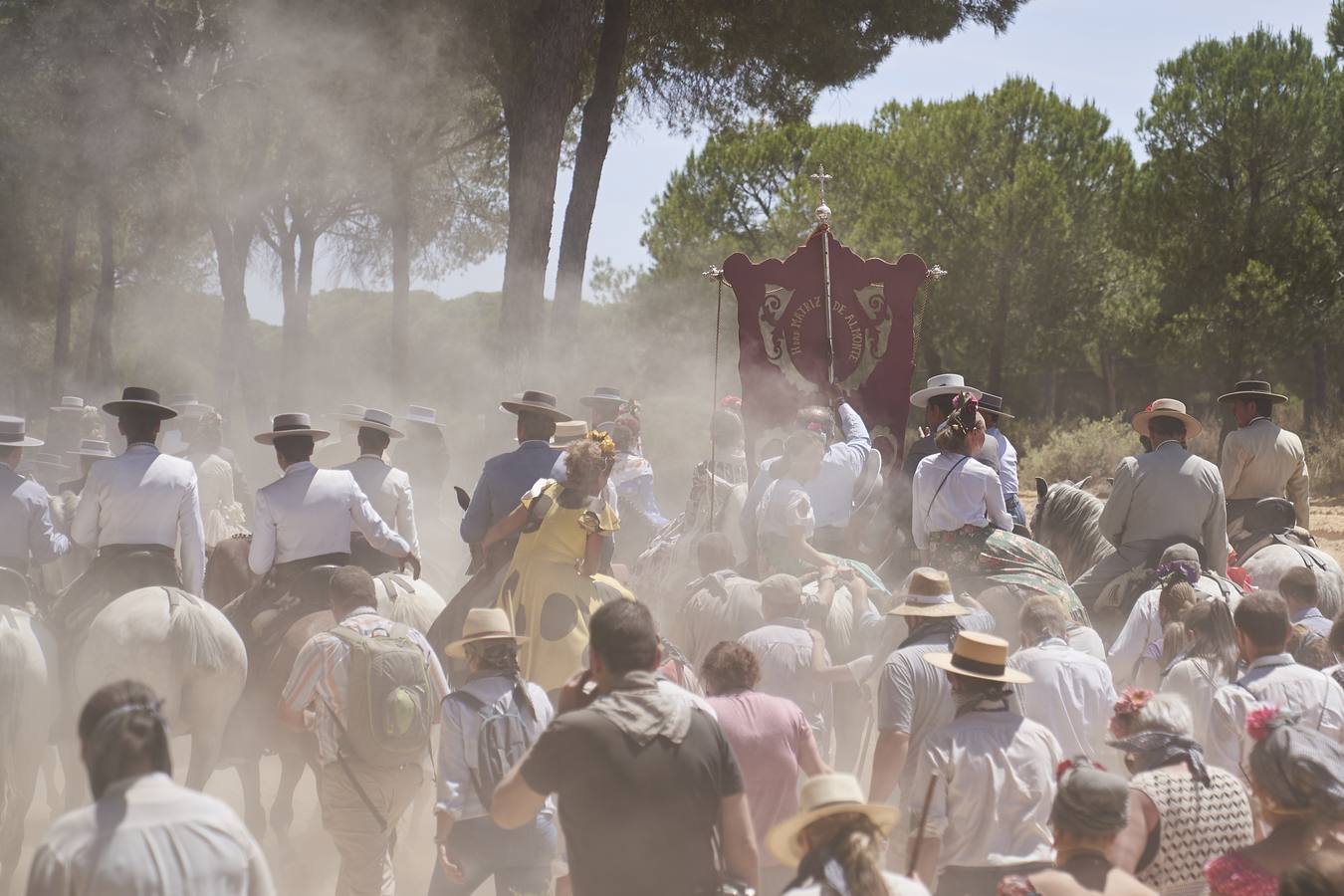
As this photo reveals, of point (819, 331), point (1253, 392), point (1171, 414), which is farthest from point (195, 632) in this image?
point (1253, 392)

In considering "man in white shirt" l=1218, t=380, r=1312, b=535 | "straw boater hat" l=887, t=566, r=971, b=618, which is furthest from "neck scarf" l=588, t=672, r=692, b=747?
"man in white shirt" l=1218, t=380, r=1312, b=535

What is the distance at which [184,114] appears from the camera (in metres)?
21.5

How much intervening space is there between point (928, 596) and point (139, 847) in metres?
3.40

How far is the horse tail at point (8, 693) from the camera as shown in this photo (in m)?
6.61

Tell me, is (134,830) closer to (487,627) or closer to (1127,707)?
(487,627)

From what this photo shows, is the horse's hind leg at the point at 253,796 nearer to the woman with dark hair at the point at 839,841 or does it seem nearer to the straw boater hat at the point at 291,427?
the straw boater hat at the point at 291,427

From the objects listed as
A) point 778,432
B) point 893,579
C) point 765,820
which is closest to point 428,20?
point 778,432

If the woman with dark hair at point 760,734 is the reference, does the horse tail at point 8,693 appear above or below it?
below

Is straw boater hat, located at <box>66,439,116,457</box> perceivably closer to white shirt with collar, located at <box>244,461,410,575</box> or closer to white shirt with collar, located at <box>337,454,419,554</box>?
white shirt with collar, located at <box>337,454,419,554</box>

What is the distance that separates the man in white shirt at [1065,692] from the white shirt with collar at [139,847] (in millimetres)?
3390

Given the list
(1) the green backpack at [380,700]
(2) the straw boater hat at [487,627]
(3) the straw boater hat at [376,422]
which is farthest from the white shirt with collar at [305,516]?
(2) the straw boater hat at [487,627]

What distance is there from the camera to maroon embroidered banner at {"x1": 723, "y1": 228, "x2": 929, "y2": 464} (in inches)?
410

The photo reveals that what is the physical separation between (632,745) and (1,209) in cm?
2742

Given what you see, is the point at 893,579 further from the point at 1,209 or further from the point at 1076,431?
the point at 1,209
